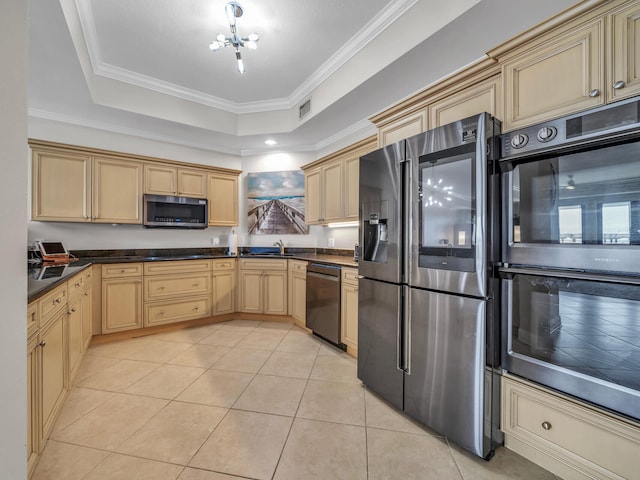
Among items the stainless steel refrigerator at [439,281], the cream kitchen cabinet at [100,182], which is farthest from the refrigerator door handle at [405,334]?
the cream kitchen cabinet at [100,182]

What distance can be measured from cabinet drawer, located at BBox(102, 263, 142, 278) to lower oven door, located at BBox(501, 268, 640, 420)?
367 centimetres

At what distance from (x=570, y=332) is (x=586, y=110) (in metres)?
1.03

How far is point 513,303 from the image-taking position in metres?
1.52

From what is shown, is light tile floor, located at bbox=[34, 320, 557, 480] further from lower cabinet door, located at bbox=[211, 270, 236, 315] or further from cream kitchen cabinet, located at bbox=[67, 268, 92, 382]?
lower cabinet door, located at bbox=[211, 270, 236, 315]

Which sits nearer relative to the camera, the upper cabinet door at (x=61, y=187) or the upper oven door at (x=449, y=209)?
the upper oven door at (x=449, y=209)

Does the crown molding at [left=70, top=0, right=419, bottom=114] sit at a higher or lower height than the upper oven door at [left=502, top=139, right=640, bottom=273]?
higher

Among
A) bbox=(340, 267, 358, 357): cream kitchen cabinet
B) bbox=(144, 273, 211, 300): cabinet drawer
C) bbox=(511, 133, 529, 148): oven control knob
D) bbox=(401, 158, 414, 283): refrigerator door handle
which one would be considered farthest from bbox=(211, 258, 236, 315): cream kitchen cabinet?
bbox=(511, 133, 529, 148): oven control knob

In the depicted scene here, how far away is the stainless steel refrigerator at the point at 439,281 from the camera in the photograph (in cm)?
155

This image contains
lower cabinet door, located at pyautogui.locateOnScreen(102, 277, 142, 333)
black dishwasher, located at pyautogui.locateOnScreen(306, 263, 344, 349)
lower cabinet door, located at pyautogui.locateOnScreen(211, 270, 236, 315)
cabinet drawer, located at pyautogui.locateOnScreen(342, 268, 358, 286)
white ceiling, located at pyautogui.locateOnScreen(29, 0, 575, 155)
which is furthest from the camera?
lower cabinet door, located at pyautogui.locateOnScreen(211, 270, 236, 315)

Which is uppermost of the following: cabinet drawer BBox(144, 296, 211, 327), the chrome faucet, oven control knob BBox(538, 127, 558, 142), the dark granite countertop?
oven control knob BBox(538, 127, 558, 142)

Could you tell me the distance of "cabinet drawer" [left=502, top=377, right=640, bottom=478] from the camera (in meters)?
1.20

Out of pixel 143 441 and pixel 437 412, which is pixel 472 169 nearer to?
pixel 437 412

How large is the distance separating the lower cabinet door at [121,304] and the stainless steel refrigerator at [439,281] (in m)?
2.78

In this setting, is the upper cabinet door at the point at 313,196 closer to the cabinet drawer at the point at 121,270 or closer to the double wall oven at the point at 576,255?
the cabinet drawer at the point at 121,270
